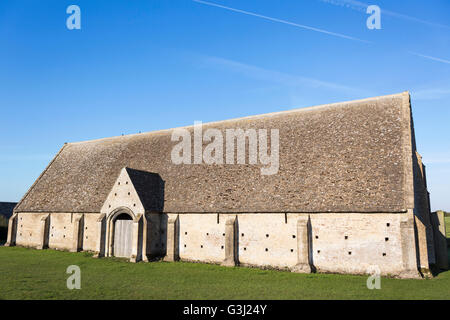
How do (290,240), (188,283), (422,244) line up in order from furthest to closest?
(290,240) → (422,244) → (188,283)

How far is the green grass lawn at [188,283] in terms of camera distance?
50.3ft

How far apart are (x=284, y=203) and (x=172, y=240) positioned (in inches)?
374

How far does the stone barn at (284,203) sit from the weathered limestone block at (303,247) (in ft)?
0.22

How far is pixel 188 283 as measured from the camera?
18094mm

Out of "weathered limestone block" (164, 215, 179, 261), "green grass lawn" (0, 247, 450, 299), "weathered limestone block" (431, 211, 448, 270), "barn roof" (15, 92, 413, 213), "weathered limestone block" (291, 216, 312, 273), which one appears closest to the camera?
"green grass lawn" (0, 247, 450, 299)

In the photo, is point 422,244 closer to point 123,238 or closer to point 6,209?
point 123,238

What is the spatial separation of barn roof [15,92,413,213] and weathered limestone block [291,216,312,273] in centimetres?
113

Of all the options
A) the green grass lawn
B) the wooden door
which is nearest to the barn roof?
the wooden door

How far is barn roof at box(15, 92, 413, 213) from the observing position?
21.8 meters

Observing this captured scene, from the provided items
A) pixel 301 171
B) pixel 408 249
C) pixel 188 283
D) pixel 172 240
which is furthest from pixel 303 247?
pixel 172 240

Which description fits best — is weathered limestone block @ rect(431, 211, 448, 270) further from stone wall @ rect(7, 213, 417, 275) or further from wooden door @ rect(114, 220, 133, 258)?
wooden door @ rect(114, 220, 133, 258)

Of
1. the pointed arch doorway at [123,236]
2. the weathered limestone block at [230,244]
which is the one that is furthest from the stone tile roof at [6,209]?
the weathered limestone block at [230,244]

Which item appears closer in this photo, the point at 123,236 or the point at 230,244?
the point at 230,244

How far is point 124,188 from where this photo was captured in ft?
91.1
